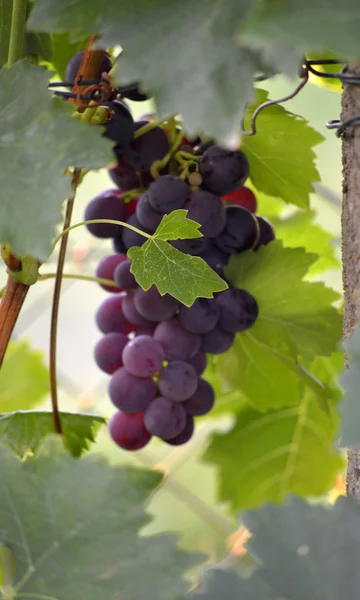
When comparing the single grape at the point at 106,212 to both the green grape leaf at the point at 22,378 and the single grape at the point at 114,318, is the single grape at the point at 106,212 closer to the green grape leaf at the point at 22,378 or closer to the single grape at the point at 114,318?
the single grape at the point at 114,318

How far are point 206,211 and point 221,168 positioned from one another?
4 cm

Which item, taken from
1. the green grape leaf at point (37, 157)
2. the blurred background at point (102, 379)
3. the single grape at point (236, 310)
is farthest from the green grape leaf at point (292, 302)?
the blurred background at point (102, 379)

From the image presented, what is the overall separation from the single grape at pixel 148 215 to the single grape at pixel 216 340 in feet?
0.42

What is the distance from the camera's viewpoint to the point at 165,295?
0.62 meters

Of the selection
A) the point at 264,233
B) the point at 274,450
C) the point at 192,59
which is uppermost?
the point at 192,59

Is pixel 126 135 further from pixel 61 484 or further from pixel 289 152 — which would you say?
pixel 61 484

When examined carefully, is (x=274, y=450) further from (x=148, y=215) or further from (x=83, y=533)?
(x=83, y=533)

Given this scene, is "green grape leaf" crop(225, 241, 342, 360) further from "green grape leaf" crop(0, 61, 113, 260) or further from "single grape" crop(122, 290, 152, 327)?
"green grape leaf" crop(0, 61, 113, 260)

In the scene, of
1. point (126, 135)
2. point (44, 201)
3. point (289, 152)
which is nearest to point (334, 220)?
point (289, 152)

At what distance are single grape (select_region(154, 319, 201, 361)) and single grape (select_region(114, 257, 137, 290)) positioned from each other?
2.0 inches

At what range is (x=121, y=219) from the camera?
656 millimetres

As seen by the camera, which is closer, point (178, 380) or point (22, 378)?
point (178, 380)

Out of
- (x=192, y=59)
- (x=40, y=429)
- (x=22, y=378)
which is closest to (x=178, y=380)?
(x=40, y=429)

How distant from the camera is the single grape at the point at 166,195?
0.58 m
